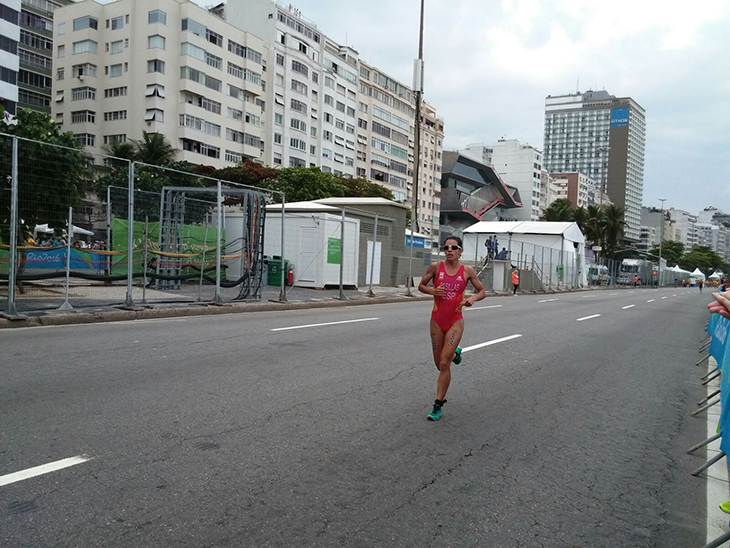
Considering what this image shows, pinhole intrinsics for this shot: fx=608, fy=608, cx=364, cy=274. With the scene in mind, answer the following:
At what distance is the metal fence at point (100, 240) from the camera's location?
36.3ft

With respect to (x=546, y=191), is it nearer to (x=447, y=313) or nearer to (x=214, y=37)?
(x=214, y=37)

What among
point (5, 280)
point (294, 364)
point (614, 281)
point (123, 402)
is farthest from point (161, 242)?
point (614, 281)

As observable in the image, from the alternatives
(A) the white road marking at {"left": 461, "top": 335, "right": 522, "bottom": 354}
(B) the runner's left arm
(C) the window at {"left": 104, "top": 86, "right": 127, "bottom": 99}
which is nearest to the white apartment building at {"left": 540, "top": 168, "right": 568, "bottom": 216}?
(C) the window at {"left": 104, "top": 86, "right": 127, "bottom": 99}

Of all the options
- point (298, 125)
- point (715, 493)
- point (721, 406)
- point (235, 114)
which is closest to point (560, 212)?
point (298, 125)

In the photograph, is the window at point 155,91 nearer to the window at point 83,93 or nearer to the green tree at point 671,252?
the window at point 83,93

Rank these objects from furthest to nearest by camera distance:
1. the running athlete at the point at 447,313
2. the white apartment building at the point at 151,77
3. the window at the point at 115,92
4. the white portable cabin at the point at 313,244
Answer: the window at the point at 115,92 → the white apartment building at the point at 151,77 → the white portable cabin at the point at 313,244 → the running athlete at the point at 447,313

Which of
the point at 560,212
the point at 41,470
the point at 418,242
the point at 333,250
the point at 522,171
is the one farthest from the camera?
the point at 522,171

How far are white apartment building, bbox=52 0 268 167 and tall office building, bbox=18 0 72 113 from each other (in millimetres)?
2764

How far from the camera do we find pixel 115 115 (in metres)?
56.4

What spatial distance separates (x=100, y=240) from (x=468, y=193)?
106538 mm

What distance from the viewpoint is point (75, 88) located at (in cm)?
5778

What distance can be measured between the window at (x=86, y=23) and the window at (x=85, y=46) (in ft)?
4.54

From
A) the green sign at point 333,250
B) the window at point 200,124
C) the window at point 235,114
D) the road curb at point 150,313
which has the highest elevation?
Answer: the window at point 235,114

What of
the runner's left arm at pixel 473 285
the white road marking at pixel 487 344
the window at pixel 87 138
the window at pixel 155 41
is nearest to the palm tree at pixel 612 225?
the window at pixel 155 41
